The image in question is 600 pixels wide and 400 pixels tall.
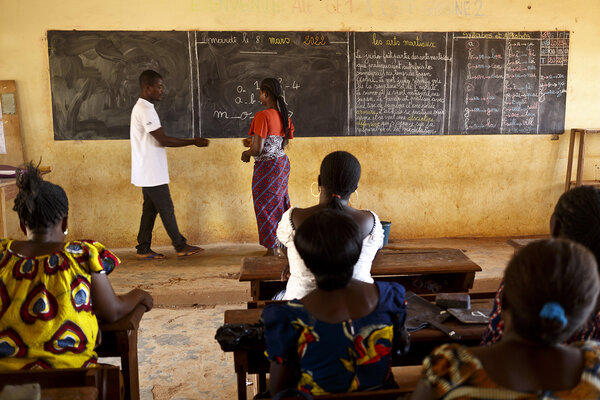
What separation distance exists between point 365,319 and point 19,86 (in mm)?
4500

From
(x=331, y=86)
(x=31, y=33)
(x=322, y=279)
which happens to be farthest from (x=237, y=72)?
(x=322, y=279)

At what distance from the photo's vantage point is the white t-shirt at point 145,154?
15.0 feet

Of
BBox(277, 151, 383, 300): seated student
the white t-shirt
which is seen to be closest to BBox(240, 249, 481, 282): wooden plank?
BBox(277, 151, 383, 300): seated student

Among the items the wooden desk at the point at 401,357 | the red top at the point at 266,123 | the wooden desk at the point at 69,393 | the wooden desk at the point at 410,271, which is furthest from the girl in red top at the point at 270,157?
the wooden desk at the point at 69,393

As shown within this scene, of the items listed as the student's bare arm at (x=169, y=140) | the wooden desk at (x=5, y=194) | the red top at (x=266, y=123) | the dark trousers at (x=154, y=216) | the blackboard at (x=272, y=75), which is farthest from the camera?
the blackboard at (x=272, y=75)

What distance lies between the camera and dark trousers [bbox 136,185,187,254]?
15.5 ft

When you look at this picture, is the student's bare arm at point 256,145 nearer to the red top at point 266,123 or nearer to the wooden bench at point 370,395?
the red top at point 266,123

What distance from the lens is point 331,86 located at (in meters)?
5.17

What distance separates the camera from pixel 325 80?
203 inches

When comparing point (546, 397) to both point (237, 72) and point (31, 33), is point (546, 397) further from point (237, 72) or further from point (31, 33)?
point (31, 33)

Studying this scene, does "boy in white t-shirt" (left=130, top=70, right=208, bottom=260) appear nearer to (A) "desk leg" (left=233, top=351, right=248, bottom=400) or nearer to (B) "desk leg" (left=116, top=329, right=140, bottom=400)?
(B) "desk leg" (left=116, top=329, right=140, bottom=400)

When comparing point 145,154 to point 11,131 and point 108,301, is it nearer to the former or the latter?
point 11,131

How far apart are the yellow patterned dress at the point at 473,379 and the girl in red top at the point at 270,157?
11.0 feet

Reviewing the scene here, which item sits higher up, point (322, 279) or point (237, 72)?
point (237, 72)
